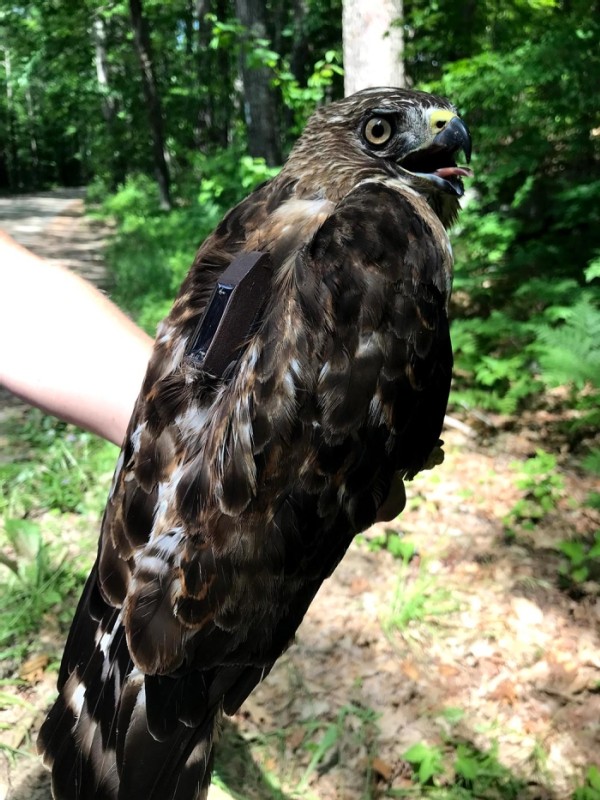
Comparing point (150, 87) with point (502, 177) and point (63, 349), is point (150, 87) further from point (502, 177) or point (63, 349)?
point (63, 349)

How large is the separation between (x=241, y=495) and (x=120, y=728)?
648mm

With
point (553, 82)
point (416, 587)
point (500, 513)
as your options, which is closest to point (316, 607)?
point (416, 587)

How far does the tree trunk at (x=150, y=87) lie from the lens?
579 inches

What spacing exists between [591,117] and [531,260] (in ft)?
3.90

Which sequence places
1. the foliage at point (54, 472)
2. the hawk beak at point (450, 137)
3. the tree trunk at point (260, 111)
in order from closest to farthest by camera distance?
the hawk beak at point (450, 137) → the foliage at point (54, 472) → the tree trunk at point (260, 111)

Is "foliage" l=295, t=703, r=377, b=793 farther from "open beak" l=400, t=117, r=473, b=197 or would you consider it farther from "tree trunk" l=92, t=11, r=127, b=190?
"tree trunk" l=92, t=11, r=127, b=190

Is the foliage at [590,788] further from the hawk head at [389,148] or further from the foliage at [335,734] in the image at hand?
the hawk head at [389,148]

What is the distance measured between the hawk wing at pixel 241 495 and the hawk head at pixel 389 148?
375mm

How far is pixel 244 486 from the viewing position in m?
1.44

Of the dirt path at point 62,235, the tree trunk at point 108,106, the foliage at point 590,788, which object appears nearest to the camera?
the foliage at point 590,788

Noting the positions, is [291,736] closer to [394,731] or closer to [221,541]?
[394,731]

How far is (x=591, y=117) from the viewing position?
4.82 metres

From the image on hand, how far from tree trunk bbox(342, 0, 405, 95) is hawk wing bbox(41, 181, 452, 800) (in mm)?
3948

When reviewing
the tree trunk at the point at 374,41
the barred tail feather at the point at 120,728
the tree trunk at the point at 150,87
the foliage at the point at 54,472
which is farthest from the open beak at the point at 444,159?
the tree trunk at the point at 150,87
